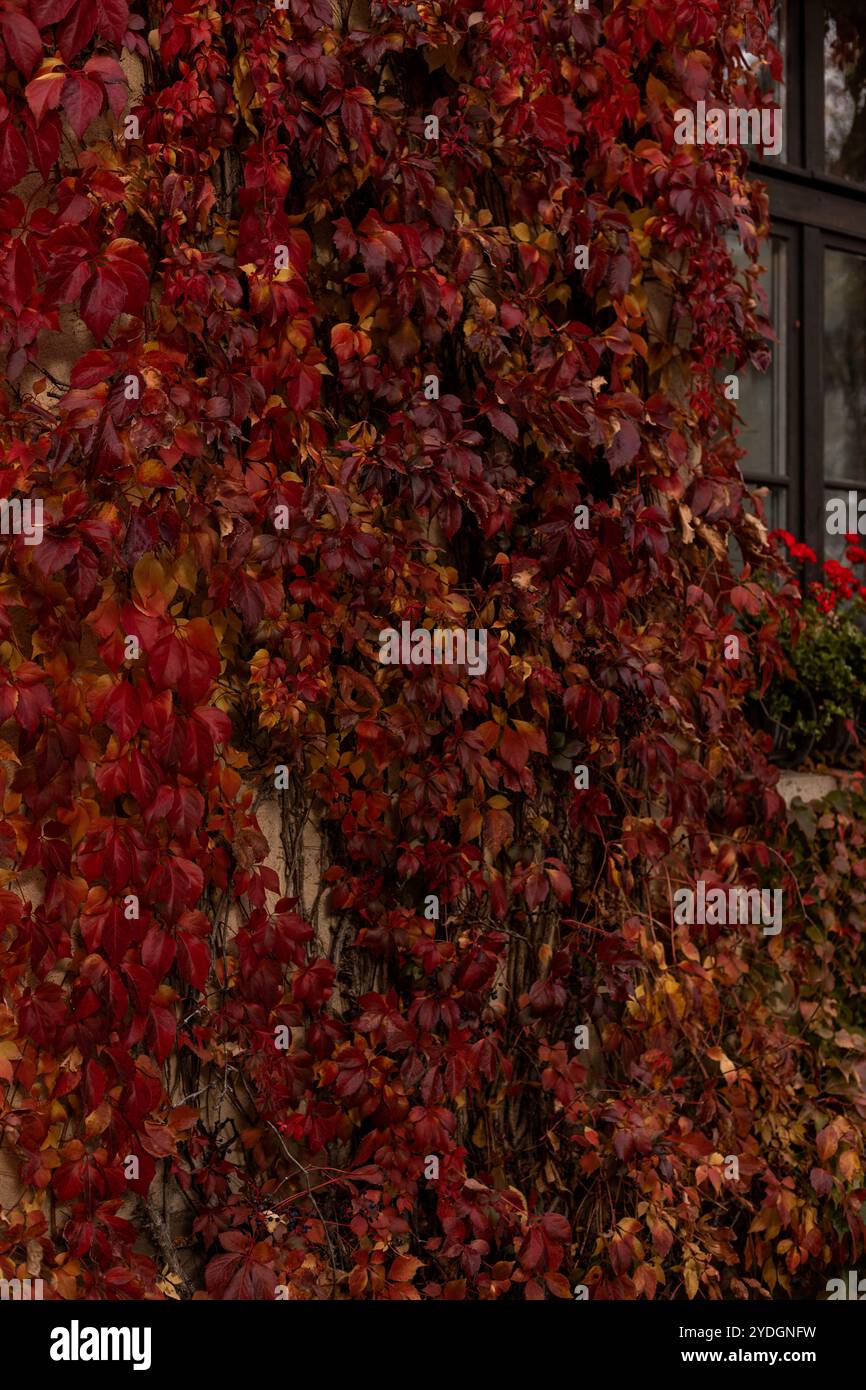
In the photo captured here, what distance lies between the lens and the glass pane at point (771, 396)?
329 centimetres

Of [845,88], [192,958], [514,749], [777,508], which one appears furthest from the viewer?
[845,88]

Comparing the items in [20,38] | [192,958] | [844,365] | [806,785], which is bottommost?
[192,958]

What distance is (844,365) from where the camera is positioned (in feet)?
11.6

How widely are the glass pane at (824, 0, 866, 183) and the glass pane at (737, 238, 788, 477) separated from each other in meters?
0.39

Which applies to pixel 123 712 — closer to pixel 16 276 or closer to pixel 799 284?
pixel 16 276

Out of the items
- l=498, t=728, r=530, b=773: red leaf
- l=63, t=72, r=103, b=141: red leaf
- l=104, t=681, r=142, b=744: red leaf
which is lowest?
l=498, t=728, r=530, b=773: red leaf

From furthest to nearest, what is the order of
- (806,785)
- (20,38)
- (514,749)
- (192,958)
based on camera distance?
(806,785)
(514,749)
(192,958)
(20,38)

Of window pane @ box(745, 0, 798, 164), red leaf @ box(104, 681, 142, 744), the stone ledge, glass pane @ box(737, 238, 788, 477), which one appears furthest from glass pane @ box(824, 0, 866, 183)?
red leaf @ box(104, 681, 142, 744)

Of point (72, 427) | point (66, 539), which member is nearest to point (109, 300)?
point (72, 427)

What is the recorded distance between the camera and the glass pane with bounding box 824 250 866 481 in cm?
348

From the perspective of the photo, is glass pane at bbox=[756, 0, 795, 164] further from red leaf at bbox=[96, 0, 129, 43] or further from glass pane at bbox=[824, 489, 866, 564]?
red leaf at bbox=[96, 0, 129, 43]

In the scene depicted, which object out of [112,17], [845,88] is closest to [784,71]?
[845,88]

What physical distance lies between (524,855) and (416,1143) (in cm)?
56

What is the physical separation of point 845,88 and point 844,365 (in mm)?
776
